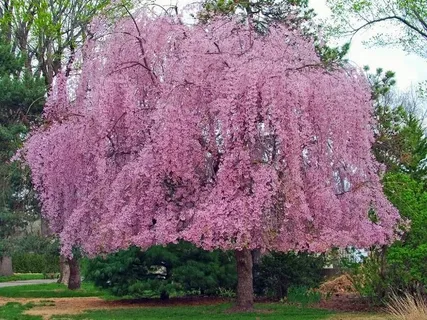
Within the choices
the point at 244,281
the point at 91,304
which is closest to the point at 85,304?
the point at 91,304

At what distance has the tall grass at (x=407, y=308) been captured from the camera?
12.3 metres

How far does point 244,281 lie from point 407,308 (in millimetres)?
3786

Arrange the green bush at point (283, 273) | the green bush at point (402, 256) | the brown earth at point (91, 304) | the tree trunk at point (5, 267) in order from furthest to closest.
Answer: the tree trunk at point (5, 267) < the green bush at point (283, 273) < the brown earth at point (91, 304) < the green bush at point (402, 256)

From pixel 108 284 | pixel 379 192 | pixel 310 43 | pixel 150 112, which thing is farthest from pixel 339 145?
pixel 108 284

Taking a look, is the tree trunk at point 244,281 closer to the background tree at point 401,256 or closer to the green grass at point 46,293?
the background tree at point 401,256

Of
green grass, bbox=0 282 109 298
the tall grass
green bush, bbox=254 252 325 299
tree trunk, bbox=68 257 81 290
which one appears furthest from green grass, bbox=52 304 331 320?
tree trunk, bbox=68 257 81 290

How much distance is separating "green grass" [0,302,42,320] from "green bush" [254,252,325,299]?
584cm

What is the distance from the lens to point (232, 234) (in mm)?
13164

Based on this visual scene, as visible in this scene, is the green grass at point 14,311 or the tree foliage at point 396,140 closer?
the green grass at point 14,311

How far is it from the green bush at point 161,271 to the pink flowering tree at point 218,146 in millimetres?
1840

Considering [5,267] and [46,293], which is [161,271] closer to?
[46,293]

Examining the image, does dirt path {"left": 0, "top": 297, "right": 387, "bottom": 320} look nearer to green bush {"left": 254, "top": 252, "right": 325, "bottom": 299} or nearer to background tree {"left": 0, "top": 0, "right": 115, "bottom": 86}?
green bush {"left": 254, "top": 252, "right": 325, "bottom": 299}

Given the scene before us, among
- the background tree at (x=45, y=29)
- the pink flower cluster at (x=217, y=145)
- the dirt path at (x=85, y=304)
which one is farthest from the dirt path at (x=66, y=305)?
the background tree at (x=45, y=29)

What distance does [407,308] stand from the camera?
41.8 ft
